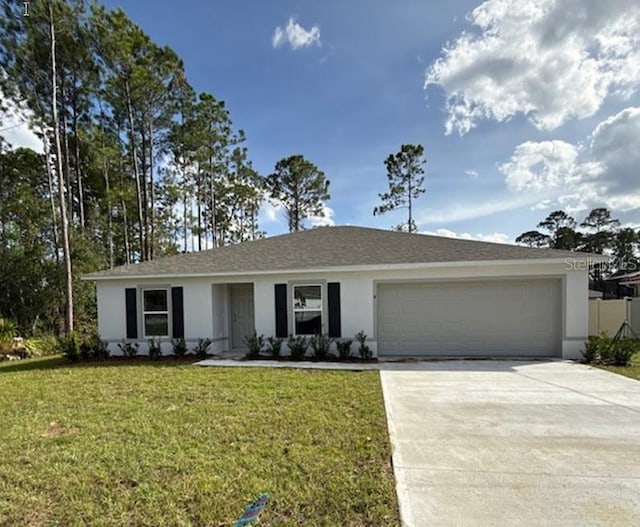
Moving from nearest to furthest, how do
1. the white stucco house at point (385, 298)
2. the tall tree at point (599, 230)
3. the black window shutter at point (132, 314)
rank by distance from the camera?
the white stucco house at point (385, 298) < the black window shutter at point (132, 314) < the tall tree at point (599, 230)

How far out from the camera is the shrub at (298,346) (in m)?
9.52

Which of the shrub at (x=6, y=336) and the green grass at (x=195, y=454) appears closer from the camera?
the green grass at (x=195, y=454)

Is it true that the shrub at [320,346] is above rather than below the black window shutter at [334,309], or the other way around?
below

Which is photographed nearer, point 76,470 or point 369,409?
point 76,470

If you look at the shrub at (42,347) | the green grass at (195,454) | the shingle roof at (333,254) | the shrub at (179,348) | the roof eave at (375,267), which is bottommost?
the shrub at (42,347)

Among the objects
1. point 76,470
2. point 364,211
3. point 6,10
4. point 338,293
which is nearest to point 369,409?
point 76,470

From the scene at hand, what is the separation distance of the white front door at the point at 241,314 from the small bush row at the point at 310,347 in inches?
49.6

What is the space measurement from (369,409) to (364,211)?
22856 mm

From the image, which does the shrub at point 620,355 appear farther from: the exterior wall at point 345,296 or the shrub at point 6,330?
the shrub at point 6,330

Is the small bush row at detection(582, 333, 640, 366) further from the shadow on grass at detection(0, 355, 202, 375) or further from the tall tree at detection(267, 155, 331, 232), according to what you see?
the tall tree at detection(267, 155, 331, 232)

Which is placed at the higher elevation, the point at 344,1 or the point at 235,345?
the point at 344,1

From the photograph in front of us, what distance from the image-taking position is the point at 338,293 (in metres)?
9.85

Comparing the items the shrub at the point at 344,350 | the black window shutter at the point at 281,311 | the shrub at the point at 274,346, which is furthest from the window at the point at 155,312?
the shrub at the point at 344,350

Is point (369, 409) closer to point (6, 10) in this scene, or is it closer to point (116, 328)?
point (116, 328)
